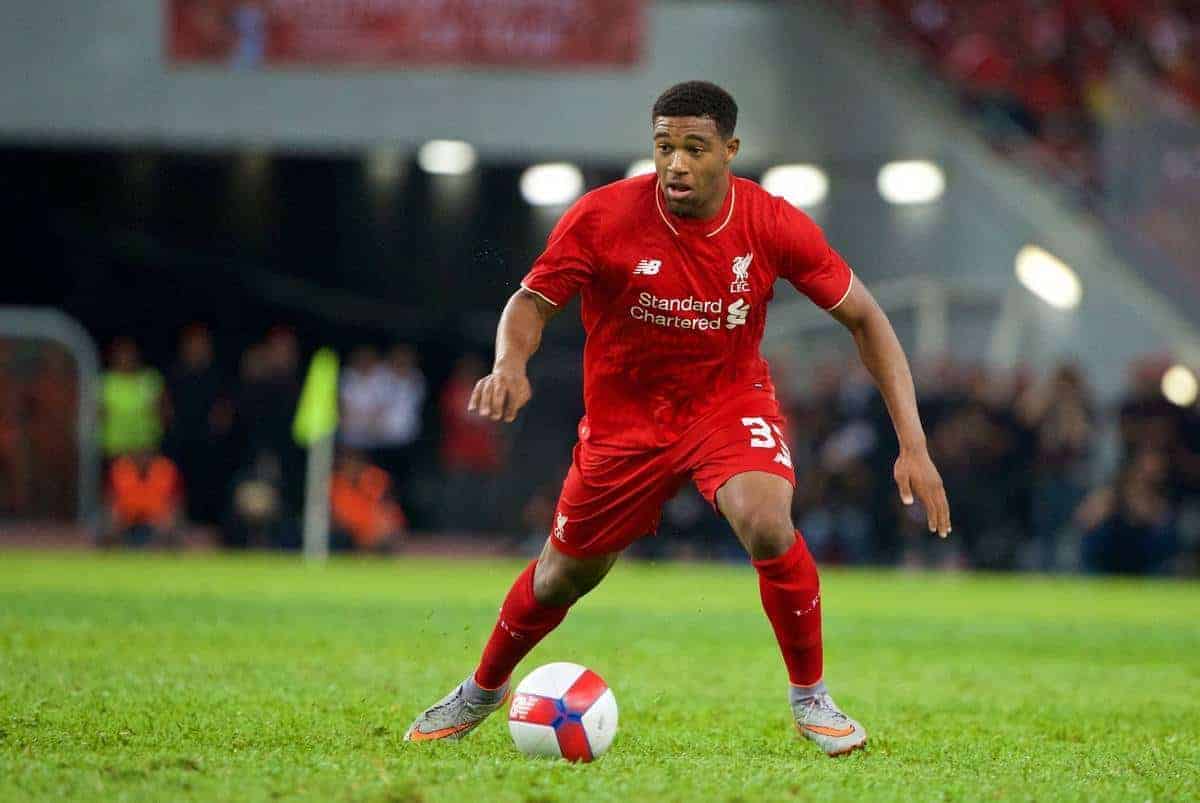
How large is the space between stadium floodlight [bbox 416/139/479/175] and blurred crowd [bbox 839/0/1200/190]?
205 inches

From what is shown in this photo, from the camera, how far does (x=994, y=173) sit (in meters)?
20.7

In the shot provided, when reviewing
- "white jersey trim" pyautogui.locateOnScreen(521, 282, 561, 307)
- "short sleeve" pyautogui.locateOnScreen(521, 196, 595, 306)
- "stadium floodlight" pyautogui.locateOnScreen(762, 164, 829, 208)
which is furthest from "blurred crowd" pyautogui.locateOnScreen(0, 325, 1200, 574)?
"white jersey trim" pyautogui.locateOnScreen(521, 282, 561, 307)

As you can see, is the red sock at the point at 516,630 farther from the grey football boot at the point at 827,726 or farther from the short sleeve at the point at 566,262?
the short sleeve at the point at 566,262

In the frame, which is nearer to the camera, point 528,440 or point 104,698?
point 104,698

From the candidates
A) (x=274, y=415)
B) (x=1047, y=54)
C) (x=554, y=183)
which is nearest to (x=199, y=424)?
(x=274, y=415)

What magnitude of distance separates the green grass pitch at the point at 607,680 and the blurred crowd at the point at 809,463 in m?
2.81

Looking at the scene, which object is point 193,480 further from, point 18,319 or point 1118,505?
point 1118,505

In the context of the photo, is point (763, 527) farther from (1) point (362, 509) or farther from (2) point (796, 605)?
(1) point (362, 509)

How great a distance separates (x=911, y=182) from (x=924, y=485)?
1619cm

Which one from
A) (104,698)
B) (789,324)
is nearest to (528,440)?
(789,324)

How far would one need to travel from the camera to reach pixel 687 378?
6305 mm

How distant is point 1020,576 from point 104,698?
41.7ft

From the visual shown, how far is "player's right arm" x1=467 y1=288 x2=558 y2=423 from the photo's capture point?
17.9 feet

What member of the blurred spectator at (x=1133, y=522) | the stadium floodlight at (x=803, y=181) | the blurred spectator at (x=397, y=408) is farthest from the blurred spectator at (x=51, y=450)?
the blurred spectator at (x=1133, y=522)
